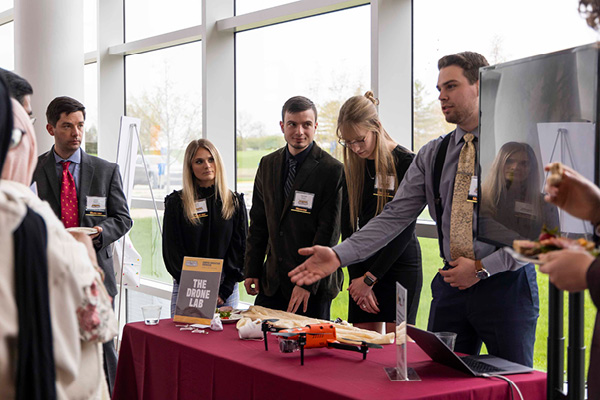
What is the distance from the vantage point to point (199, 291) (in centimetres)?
291

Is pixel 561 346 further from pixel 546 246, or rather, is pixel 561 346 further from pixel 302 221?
pixel 302 221

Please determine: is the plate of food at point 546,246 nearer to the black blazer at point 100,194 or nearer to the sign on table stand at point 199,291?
the sign on table stand at point 199,291

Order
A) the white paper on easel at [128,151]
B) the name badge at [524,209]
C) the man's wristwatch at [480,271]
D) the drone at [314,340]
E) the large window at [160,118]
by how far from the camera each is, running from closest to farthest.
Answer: the name badge at [524,209] → the drone at [314,340] → the man's wristwatch at [480,271] → the white paper on easel at [128,151] → the large window at [160,118]

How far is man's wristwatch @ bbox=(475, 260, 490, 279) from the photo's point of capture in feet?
8.11

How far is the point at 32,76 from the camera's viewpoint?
5566 millimetres

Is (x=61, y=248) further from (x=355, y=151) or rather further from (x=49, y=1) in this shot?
(x=49, y=1)

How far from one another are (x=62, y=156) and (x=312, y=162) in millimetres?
1618

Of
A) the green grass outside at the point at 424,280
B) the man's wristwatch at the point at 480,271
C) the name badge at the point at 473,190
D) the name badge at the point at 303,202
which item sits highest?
the name badge at the point at 473,190

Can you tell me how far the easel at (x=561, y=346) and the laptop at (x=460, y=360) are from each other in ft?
0.73

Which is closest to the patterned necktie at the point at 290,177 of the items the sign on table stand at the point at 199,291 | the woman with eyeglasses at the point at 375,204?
the woman with eyeglasses at the point at 375,204

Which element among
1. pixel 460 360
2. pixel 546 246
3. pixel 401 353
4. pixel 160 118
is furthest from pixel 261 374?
pixel 160 118

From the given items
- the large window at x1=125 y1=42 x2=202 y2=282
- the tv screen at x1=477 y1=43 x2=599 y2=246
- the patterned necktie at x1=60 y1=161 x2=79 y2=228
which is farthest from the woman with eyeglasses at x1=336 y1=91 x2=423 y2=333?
the large window at x1=125 y1=42 x2=202 y2=282

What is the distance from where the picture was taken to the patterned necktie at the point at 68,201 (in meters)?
3.92

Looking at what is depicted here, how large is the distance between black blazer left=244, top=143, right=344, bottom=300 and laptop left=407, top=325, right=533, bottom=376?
130 centimetres
